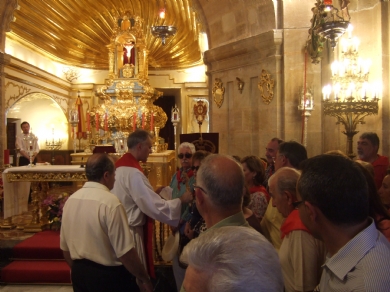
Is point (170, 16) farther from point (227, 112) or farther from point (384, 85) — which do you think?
point (384, 85)

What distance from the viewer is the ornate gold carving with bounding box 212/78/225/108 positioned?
7.94m

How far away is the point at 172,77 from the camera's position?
17047mm

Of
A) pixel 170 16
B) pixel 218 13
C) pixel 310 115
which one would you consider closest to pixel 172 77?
pixel 170 16

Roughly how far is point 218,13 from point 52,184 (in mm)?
6865

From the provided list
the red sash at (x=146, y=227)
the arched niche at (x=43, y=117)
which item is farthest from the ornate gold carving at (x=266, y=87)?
the arched niche at (x=43, y=117)

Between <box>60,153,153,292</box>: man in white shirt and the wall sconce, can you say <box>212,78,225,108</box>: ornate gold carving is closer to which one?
the wall sconce

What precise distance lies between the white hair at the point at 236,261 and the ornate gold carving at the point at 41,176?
17.7ft

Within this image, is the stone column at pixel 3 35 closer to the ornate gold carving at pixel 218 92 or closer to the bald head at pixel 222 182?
the ornate gold carving at pixel 218 92

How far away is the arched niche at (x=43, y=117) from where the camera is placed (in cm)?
1400

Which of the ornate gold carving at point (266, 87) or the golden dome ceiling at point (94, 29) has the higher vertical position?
the golden dome ceiling at point (94, 29)

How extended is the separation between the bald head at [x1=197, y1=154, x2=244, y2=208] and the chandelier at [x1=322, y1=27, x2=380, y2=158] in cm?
383

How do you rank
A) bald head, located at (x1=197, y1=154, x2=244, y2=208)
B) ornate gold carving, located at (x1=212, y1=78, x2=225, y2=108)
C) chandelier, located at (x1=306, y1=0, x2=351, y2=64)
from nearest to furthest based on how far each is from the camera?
bald head, located at (x1=197, y1=154, x2=244, y2=208) < chandelier, located at (x1=306, y1=0, x2=351, y2=64) < ornate gold carving, located at (x1=212, y1=78, x2=225, y2=108)

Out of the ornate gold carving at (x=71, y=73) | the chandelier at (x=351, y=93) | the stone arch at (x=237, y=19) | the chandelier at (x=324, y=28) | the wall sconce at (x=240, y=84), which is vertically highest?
the ornate gold carving at (x=71, y=73)

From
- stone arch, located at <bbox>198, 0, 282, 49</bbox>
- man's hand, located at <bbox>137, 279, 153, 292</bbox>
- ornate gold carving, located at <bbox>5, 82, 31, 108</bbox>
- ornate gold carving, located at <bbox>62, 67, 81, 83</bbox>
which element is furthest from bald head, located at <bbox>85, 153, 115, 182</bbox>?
ornate gold carving, located at <bbox>62, 67, 81, 83</bbox>
